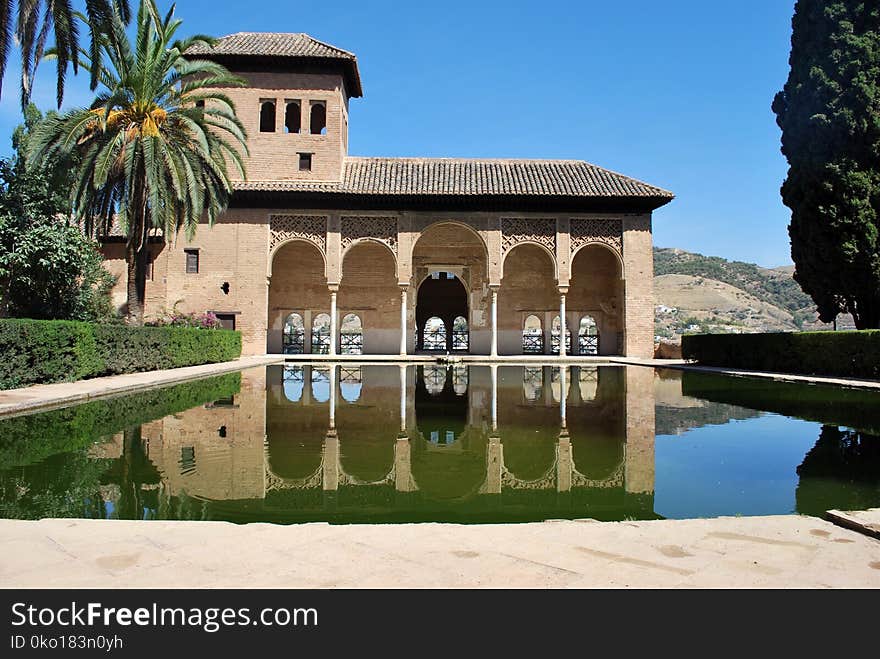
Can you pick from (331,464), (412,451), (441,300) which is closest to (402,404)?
(412,451)

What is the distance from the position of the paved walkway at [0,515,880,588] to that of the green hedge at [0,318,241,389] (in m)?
8.77

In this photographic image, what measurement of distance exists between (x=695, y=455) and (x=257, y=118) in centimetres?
2317

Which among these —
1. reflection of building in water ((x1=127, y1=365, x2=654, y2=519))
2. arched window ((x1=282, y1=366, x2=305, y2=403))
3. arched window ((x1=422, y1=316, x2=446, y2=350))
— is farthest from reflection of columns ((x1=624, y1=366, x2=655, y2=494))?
arched window ((x1=422, y1=316, x2=446, y2=350))

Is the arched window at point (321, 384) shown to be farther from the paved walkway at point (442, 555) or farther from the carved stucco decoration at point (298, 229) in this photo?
the paved walkway at point (442, 555)

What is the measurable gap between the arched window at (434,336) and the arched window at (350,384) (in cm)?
1337

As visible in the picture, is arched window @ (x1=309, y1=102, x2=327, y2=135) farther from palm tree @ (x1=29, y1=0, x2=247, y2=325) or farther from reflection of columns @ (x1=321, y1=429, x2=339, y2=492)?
reflection of columns @ (x1=321, y1=429, x2=339, y2=492)

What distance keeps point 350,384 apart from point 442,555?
37.4ft

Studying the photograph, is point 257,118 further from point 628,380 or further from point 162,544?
point 162,544

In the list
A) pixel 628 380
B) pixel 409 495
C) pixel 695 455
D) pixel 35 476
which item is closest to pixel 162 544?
pixel 409 495

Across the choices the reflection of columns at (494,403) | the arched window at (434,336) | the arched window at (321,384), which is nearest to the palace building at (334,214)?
the arched window at (321,384)

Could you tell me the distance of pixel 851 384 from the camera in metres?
12.3

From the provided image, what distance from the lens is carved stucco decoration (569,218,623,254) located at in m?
24.7

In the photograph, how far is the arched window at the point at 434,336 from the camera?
3474 centimetres

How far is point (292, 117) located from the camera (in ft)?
85.0
